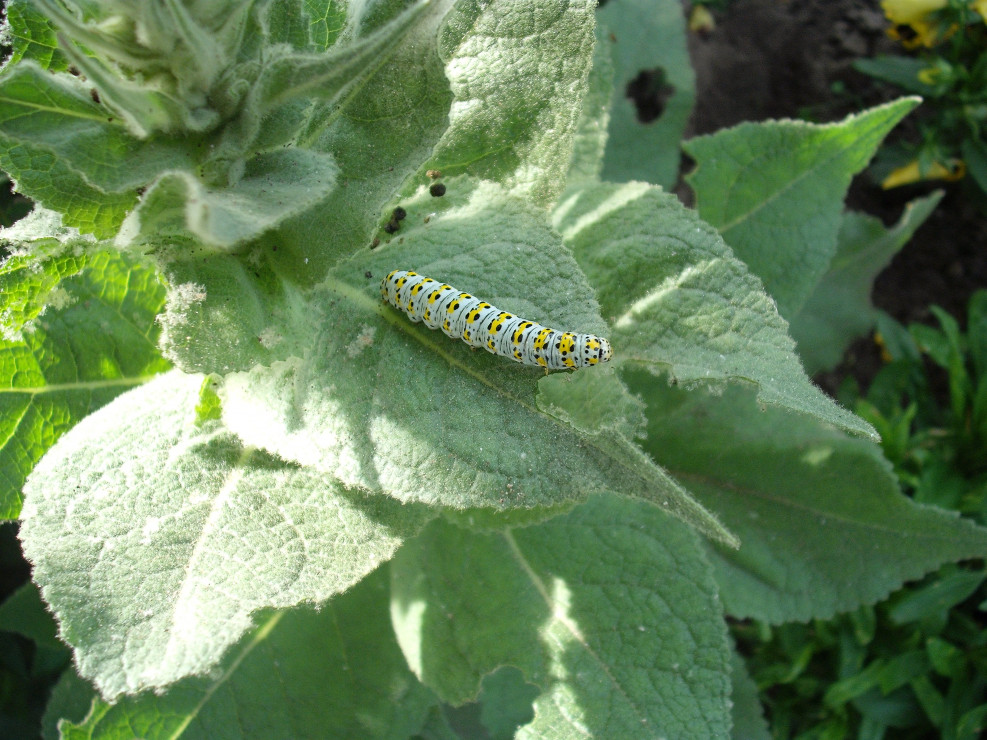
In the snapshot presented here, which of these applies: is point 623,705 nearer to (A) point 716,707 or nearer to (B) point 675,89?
(A) point 716,707

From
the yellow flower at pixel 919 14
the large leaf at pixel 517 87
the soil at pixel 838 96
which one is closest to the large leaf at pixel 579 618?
the large leaf at pixel 517 87

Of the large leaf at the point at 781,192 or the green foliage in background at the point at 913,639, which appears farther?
the green foliage in background at the point at 913,639

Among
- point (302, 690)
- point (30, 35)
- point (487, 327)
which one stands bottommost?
point (302, 690)

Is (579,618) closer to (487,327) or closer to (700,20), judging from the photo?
(487,327)

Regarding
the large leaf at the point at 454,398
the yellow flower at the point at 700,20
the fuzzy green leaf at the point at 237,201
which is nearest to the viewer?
the fuzzy green leaf at the point at 237,201

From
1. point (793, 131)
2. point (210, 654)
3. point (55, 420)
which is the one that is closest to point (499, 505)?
point (210, 654)

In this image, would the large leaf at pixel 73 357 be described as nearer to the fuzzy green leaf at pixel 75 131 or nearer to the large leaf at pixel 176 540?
the large leaf at pixel 176 540

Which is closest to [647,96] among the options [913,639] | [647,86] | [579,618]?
[647,86]
